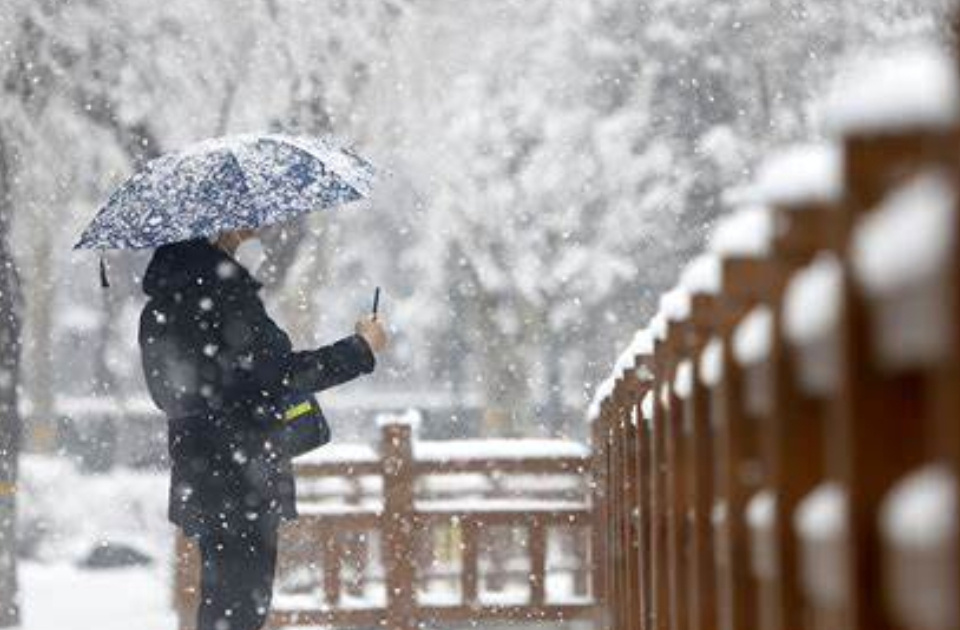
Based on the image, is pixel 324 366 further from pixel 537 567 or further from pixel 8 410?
pixel 8 410

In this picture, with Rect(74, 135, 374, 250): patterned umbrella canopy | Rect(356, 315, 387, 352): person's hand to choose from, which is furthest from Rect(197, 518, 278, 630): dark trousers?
Rect(74, 135, 374, 250): patterned umbrella canopy

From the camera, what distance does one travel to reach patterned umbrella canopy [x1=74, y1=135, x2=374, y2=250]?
699 centimetres

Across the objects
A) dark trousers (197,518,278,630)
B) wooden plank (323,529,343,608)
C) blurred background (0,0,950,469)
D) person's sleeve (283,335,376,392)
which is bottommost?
dark trousers (197,518,278,630)

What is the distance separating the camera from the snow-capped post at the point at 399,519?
43.3ft

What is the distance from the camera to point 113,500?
29688 mm

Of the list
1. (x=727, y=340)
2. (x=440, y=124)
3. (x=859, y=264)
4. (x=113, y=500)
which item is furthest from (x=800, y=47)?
(x=859, y=264)

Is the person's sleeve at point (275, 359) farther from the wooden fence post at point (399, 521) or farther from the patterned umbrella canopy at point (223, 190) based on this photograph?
the wooden fence post at point (399, 521)

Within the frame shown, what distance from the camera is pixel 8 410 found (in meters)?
14.7

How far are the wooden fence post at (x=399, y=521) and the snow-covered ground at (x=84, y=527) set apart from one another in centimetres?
894

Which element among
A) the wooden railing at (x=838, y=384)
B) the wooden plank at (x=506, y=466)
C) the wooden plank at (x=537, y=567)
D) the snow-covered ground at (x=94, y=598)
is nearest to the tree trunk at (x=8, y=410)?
the snow-covered ground at (x=94, y=598)

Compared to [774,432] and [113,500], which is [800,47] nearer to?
[113,500]

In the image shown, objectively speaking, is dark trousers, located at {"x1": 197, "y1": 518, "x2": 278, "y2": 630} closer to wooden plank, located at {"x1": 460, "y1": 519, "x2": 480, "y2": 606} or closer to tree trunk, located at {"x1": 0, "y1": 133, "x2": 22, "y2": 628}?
wooden plank, located at {"x1": 460, "y1": 519, "x2": 480, "y2": 606}

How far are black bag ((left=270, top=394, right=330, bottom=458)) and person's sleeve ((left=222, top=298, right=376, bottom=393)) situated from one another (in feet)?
0.47

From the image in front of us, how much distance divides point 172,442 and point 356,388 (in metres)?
54.5
